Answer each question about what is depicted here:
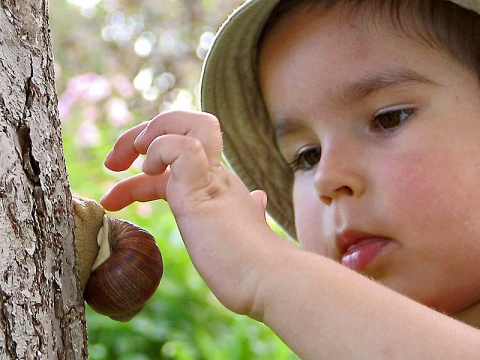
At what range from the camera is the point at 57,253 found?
0.89 metres

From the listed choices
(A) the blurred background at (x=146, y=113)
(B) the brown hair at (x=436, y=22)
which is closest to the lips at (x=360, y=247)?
(B) the brown hair at (x=436, y=22)

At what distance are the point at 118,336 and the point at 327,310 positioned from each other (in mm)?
1797

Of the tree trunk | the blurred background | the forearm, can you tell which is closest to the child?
the forearm

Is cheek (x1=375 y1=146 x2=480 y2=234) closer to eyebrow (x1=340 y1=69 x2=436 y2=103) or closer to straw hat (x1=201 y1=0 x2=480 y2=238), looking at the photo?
eyebrow (x1=340 y1=69 x2=436 y2=103)

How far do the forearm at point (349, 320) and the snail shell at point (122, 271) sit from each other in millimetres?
194

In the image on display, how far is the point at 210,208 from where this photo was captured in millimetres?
1000

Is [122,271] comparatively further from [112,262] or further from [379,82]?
[379,82]

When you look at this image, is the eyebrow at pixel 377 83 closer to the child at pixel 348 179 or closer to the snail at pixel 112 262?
the child at pixel 348 179

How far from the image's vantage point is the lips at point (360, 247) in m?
1.27

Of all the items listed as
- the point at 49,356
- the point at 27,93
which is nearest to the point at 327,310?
the point at 49,356

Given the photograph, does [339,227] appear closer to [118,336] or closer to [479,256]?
[479,256]

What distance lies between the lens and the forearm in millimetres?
897

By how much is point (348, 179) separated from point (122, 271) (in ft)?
1.55

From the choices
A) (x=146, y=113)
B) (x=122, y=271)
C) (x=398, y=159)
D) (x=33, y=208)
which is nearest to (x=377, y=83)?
(x=398, y=159)
